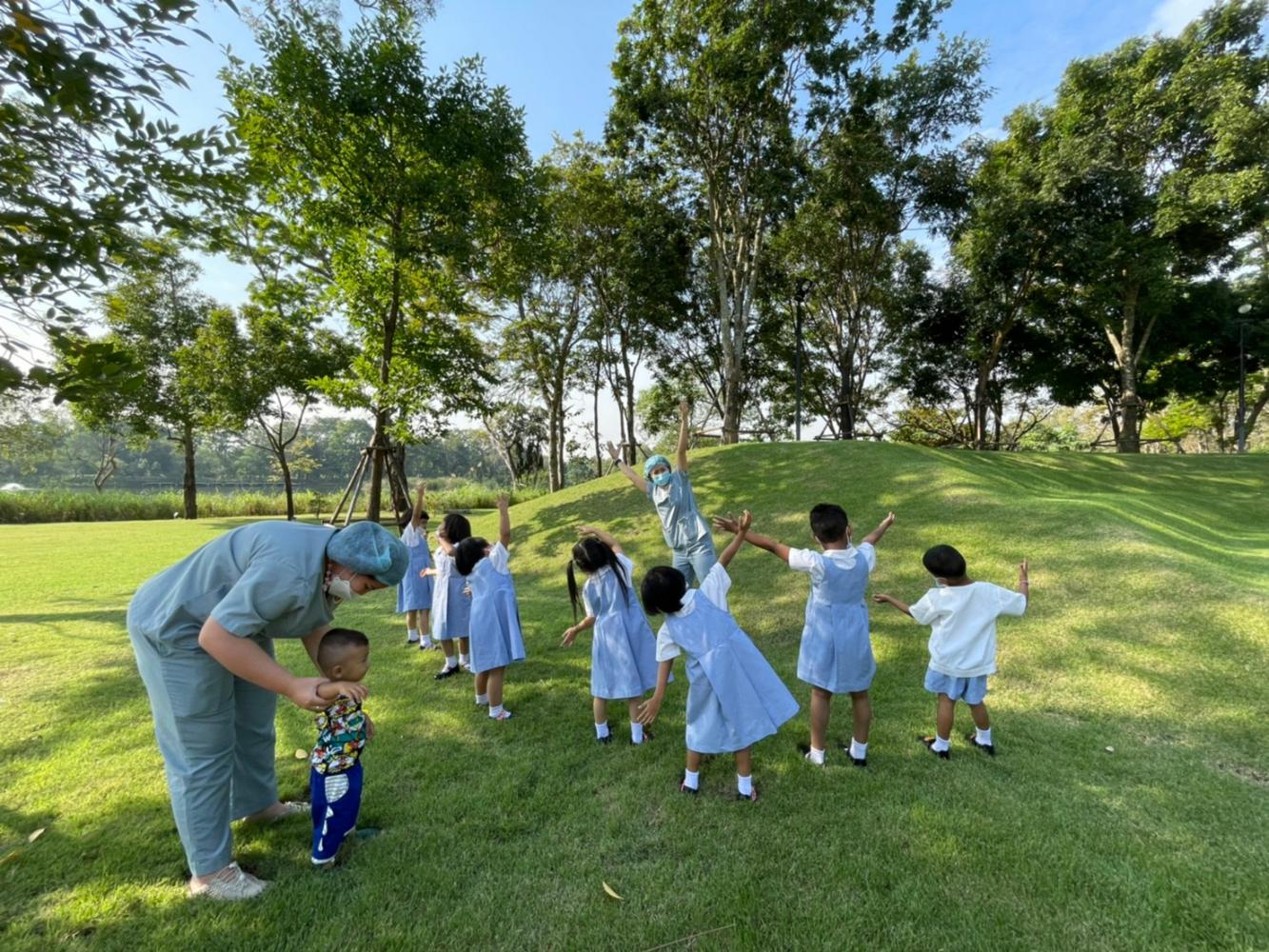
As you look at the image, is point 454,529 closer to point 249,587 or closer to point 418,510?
point 418,510

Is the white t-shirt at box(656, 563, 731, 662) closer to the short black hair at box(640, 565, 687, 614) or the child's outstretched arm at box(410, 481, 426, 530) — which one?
the short black hair at box(640, 565, 687, 614)

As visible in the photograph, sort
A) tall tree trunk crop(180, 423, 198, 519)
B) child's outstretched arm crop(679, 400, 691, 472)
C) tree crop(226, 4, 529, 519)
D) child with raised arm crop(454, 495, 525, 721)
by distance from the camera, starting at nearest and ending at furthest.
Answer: child with raised arm crop(454, 495, 525, 721)
child's outstretched arm crop(679, 400, 691, 472)
tree crop(226, 4, 529, 519)
tall tree trunk crop(180, 423, 198, 519)

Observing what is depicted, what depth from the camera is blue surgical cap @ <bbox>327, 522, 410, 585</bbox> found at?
2348mm

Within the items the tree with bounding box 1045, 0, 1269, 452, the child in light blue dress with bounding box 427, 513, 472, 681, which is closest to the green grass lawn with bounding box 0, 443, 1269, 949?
the child in light blue dress with bounding box 427, 513, 472, 681

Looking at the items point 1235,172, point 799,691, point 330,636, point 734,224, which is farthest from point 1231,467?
point 330,636

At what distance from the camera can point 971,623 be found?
3402 millimetres

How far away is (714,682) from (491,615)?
1992 millimetres

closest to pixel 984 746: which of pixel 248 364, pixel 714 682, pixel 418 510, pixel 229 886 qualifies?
pixel 714 682

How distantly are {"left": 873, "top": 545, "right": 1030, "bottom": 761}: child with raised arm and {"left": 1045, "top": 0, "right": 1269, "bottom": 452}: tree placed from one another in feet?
64.3

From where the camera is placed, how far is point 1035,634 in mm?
5289

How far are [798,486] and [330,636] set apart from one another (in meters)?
9.17

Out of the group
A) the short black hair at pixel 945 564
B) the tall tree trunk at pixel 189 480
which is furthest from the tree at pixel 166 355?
the short black hair at pixel 945 564

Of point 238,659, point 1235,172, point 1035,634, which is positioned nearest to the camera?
point 238,659

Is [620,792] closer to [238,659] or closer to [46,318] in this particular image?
[238,659]
